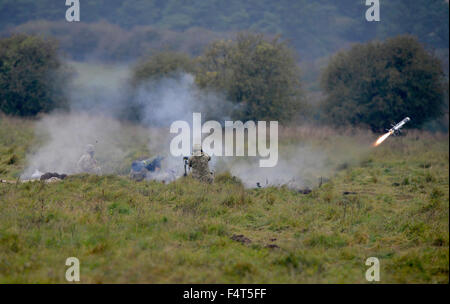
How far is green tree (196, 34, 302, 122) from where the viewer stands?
22250 mm

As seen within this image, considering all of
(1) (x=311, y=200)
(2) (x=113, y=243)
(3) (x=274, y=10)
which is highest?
(3) (x=274, y=10)

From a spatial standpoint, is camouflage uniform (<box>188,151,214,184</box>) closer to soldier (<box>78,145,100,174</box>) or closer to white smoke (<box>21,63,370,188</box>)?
white smoke (<box>21,63,370,188</box>)

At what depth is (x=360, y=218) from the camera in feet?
28.6

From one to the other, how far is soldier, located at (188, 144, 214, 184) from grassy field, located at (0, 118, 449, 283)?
1.46 feet

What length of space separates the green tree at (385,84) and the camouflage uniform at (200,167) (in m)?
14.2

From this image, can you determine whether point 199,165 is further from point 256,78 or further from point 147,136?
point 256,78

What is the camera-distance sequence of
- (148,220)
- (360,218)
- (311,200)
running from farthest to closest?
1. (311,200)
2. (360,218)
3. (148,220)

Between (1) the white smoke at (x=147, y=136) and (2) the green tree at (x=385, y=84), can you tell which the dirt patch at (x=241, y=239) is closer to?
(1) the white smoke at (x=147, y=136)

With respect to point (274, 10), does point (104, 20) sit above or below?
below

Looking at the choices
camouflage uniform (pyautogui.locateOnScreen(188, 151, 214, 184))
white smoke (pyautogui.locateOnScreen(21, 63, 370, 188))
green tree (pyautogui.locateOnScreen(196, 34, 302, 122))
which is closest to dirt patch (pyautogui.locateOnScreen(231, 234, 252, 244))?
camouflage uniform (pyautogui.locateOnScreen(188, 151, 214, 184))

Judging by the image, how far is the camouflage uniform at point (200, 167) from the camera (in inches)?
436

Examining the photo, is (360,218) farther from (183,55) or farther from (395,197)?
(183,55)

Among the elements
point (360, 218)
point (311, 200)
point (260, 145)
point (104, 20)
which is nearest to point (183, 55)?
point (260, 145)
